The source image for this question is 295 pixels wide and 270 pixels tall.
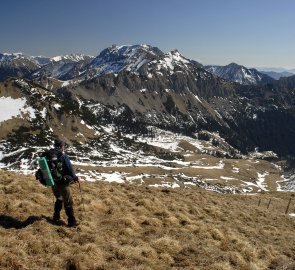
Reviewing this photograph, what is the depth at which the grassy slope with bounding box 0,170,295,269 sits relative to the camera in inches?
598

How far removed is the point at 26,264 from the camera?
13.8 metres

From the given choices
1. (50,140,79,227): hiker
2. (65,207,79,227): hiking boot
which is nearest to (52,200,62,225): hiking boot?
(50,140,79,227): hiker

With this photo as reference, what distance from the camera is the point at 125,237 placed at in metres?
18.7

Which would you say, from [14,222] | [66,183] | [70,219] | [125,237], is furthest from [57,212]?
[125,237]

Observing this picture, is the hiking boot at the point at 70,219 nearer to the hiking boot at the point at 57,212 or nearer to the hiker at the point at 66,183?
the hiker at the point at 66,183

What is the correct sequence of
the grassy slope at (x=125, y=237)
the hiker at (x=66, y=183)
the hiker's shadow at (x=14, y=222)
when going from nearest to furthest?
1. the grassy slope at (x=125, y=237)
2. the hiker's shadow at (x=14, y=222)
3. the hiker at (x=66, y=183)

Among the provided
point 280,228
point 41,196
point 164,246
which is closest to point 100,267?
point 164,246

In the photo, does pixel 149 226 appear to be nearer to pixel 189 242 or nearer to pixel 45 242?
pixel 189 242

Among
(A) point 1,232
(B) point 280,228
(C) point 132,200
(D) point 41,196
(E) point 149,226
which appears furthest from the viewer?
(B) point 280,228

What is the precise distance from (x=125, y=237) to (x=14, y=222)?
5.48 m

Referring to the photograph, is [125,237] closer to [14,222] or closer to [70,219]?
[70,219]

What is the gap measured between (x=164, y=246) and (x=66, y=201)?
529 cm

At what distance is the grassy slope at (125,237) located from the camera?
15.2m

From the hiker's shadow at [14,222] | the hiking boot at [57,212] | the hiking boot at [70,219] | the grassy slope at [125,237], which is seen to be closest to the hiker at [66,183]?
the hiking boot at [70,219]
